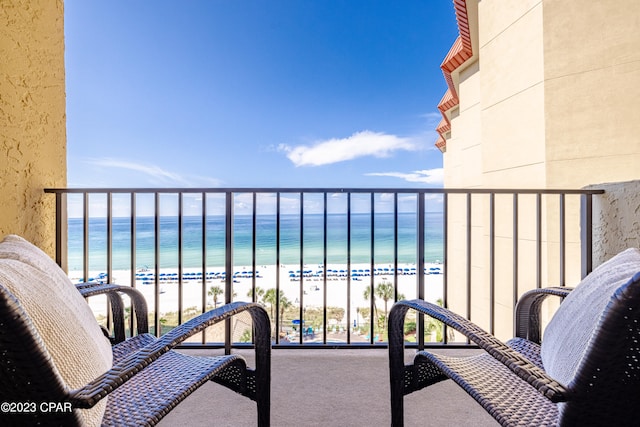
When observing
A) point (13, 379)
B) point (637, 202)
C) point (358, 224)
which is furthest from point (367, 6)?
point (13, 379)

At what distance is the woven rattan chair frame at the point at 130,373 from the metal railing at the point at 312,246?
854mm

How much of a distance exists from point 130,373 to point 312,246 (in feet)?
73.7

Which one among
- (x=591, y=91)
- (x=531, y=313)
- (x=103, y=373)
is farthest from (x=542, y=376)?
(x=591, y=91)

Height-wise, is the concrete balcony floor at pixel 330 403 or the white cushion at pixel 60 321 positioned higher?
the white cushion at pixel 60 321

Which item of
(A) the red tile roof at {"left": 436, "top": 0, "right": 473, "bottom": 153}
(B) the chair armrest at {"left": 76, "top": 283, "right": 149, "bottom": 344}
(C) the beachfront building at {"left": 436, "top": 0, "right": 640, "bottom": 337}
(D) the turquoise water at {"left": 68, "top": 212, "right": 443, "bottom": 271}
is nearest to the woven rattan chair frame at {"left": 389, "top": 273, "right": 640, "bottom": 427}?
(B) the chair armrest at {"left": 76, "top": 283, "right": 149, "bottom": 344}

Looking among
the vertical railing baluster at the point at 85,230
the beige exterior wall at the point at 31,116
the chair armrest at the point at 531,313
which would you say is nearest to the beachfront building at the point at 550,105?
the chair armrest at the point at 531,313

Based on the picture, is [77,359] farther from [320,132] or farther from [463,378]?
[320,132]

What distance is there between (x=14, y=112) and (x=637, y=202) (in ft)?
11.7

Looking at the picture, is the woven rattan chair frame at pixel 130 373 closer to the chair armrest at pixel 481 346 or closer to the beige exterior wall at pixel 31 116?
the chair armrest at pixel 481 346

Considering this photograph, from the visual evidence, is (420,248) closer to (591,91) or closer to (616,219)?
(616,219)

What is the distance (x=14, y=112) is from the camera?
71.1 inches

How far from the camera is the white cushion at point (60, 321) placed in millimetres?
705

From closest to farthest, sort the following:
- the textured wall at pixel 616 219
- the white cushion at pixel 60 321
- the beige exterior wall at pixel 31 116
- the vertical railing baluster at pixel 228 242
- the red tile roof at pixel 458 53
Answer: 1. the white cushion at pixel 60 321
2. the beige exterior wall at pixel 31 116
3. the textured wall at pixel 616 219
4. the vertical railing baluster at pixel 228 242
5. the red tile roof at pixel 458 53

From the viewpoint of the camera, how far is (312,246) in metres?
23.1
